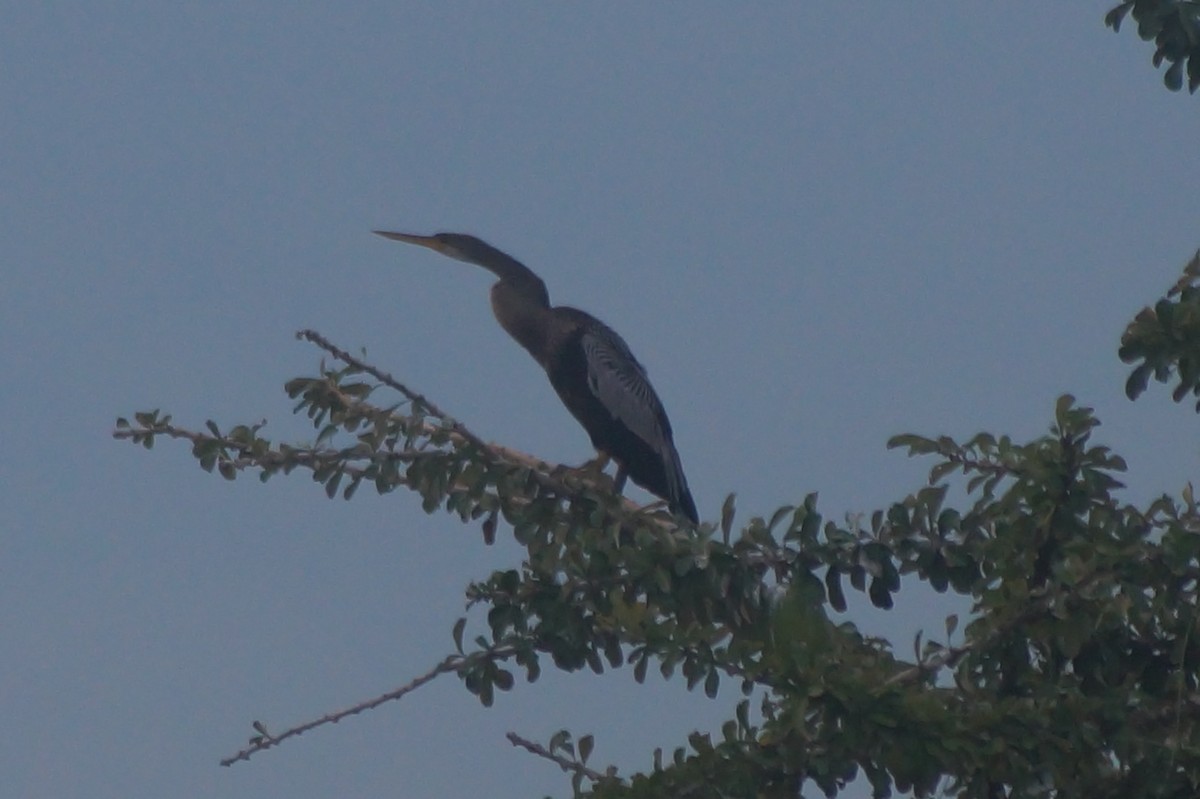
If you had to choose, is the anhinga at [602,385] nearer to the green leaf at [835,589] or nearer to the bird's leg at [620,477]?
the bird's leg at [620,477]

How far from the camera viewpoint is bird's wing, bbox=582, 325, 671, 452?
7.95 metres

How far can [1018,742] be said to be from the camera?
3410mm

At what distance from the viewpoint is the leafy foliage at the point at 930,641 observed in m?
3.42

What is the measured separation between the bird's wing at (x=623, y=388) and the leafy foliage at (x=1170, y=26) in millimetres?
3949

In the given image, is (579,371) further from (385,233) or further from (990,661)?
(990,661)

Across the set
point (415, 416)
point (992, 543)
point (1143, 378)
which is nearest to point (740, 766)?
point (992, 543)

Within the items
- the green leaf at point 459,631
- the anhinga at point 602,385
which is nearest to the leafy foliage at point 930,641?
the green leaf at point 459,631

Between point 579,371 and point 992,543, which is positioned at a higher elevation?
point 579,371

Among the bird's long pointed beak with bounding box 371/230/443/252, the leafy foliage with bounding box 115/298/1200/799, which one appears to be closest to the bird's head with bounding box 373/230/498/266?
the bird's long pointed beak with bounding box 371/230/443/252

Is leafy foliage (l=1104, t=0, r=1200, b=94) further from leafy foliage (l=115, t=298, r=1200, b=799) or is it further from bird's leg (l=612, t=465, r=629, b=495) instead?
bird's leg (l=612, t=465, r=629, b=495)

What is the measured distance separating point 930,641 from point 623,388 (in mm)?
4363

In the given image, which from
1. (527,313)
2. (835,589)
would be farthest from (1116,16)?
(527,313)

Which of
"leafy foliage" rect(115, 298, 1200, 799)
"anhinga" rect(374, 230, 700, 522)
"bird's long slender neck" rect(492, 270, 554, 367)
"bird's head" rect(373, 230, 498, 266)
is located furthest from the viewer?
"bird's head" rect(373, 230, 498, 266)

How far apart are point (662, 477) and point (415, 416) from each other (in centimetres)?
308
